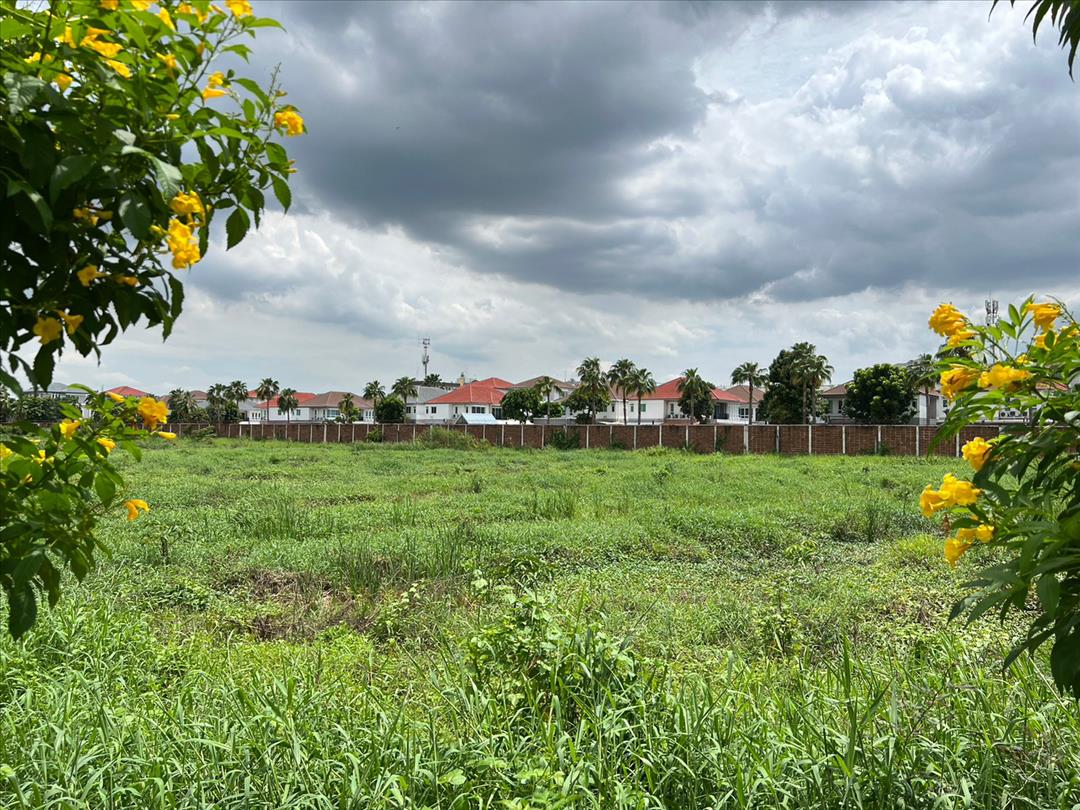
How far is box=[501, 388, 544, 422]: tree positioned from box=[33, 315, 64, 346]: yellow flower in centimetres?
4820

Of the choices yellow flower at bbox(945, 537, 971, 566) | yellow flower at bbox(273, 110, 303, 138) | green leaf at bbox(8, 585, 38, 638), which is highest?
yellow flower at bbox(273, 110, 303, 138)

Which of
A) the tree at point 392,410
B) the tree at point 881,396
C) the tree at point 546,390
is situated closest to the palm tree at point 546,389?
the tree at point 546,390

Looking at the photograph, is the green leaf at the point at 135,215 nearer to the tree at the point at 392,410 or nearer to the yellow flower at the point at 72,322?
the yellow flower at the point at 72,322

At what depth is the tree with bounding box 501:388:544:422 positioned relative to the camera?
163 ft

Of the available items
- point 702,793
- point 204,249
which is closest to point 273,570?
point 702,793

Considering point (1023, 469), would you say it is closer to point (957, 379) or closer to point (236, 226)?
point (957, 379)

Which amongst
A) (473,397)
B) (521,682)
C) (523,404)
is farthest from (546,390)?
(521,682)

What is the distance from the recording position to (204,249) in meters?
1.35

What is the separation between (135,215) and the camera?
1.14 m

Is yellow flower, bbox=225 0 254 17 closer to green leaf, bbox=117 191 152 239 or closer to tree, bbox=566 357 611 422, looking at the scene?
green leaf, bbox=117 191 152 239

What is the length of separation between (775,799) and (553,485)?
462 inches

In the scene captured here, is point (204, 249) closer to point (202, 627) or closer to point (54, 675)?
point (54, 675)

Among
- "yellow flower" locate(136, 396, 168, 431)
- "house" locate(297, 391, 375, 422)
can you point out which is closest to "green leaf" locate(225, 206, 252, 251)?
"yellow flower" locate(136, 396, 168, 431)

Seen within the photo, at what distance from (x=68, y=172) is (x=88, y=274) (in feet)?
0.77
